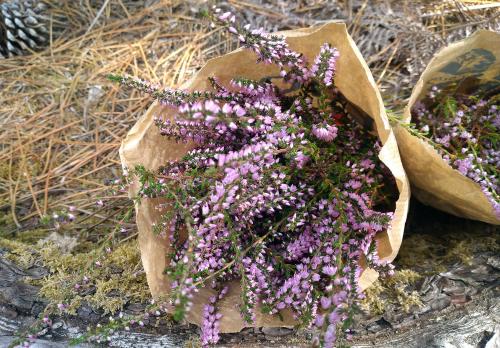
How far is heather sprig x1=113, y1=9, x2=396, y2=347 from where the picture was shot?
1.16m

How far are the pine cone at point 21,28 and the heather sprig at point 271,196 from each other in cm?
152

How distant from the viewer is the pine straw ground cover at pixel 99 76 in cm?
211

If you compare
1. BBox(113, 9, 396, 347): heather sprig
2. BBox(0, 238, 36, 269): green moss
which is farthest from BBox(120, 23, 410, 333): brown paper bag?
BBox(0, 238, 36, 269): green moss

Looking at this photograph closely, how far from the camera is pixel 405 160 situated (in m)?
1.54

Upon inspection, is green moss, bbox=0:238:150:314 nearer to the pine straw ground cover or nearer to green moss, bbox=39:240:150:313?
green moss, bbox=39:240:150:313

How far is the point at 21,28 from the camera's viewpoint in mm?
2488

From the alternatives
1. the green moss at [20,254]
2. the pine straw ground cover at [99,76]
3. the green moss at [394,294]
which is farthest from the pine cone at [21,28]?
the green moss at [394,294]

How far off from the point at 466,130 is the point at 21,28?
7.25 feet

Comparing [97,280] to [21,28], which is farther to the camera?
[21,28]

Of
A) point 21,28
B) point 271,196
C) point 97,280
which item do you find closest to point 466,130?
point 271,196

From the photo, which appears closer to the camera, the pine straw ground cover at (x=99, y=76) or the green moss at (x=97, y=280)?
the green moss at (x=97, y=280)

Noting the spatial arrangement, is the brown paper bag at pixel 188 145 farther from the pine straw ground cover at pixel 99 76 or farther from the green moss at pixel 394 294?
the pine straw ground cover at pixel 99 76

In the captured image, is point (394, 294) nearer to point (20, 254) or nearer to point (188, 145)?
point (188, 145)

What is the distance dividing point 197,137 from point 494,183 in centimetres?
97
